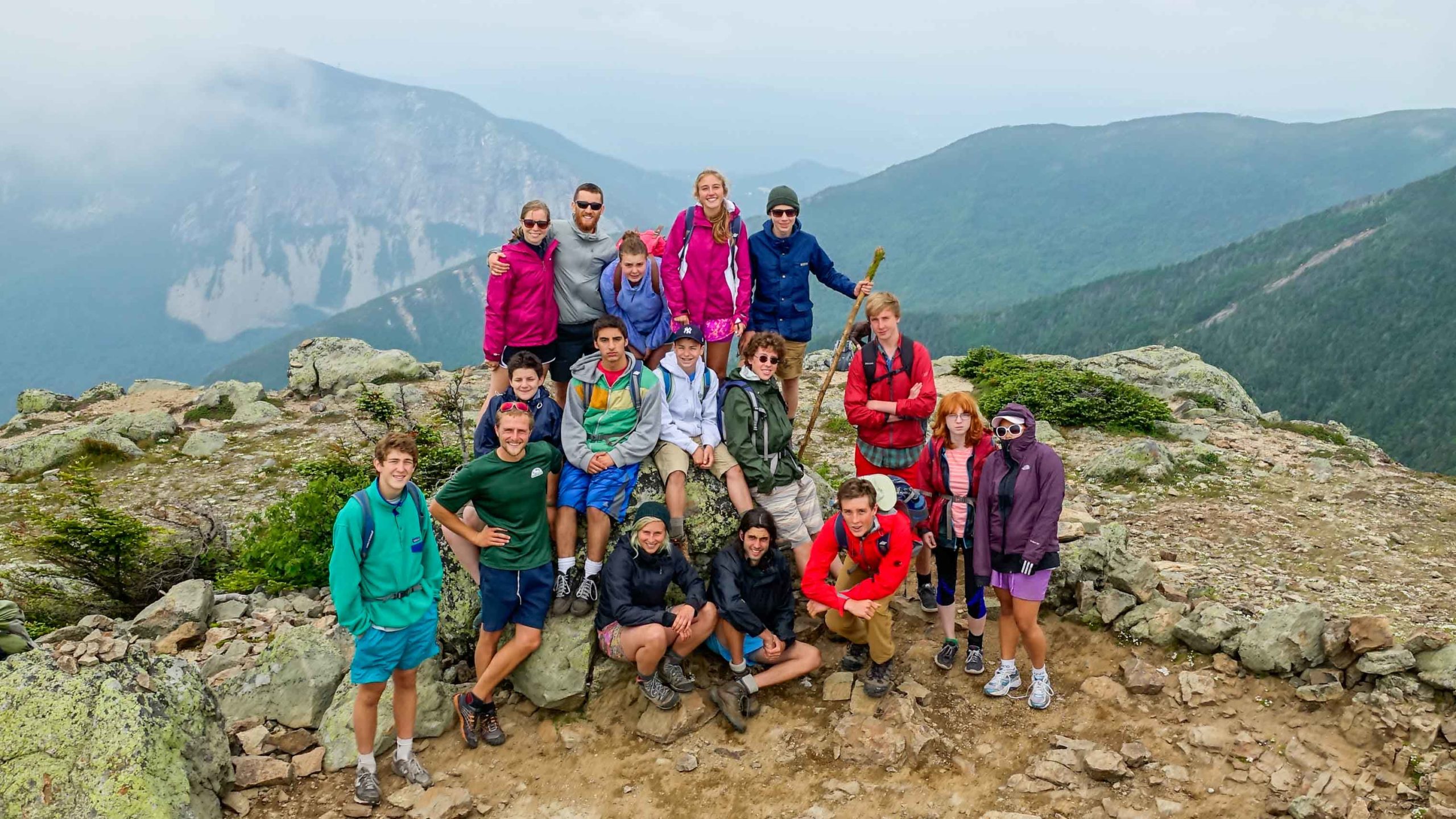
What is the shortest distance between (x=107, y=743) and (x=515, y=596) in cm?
327

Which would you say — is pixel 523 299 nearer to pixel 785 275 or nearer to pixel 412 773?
pixel 785 275

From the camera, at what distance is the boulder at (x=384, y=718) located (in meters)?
7.22

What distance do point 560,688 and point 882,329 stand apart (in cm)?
493

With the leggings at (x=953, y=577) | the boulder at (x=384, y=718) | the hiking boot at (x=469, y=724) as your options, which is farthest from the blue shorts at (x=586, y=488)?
the leggings at (x=953, y=577)

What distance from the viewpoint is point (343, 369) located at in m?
25.0

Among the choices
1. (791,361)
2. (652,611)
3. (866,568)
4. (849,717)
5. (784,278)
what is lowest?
(849,717)

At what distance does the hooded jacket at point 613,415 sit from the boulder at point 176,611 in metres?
5.55

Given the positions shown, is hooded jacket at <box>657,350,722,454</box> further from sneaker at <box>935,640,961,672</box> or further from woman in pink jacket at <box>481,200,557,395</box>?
sneaker at <box>935,640,961,672</box>

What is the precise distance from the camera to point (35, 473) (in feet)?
57.4

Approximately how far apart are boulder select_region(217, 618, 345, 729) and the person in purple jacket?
662cm

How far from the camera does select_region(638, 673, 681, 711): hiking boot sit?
24.7 ft

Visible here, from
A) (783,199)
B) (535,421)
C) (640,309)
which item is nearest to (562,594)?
(535,421)

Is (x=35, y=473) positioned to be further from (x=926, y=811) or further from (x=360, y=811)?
(x=926, y=811)

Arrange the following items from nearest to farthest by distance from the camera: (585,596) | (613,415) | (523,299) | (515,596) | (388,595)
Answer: (388,595), (515,596), (585,596), (613,415), (523,299)
